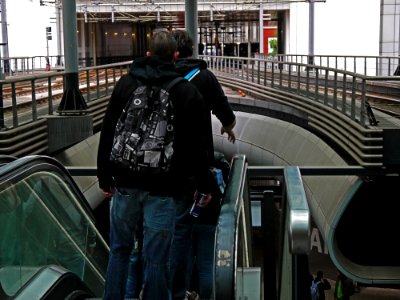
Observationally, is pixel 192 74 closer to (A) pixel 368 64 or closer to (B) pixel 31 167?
(B) pixel 31 167

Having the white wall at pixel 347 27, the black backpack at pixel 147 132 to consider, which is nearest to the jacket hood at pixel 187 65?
the black backpack at pixel 147 132

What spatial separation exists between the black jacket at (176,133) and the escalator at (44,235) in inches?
25.4

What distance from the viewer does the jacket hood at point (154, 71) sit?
3730mm

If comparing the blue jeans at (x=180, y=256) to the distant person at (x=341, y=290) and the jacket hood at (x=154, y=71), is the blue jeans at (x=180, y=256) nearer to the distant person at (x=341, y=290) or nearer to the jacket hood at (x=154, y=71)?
the jacket hood at (x=154, y=71)

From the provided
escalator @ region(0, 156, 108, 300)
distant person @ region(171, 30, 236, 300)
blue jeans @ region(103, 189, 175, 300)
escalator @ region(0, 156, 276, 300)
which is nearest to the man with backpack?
blue jeans @ region(103, 189, 175, 300)

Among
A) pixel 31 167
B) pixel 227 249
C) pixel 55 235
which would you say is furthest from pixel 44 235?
pixel 227 249

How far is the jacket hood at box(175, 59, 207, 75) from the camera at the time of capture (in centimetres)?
432

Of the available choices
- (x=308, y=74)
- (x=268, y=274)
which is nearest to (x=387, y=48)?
(x=308, y=74)

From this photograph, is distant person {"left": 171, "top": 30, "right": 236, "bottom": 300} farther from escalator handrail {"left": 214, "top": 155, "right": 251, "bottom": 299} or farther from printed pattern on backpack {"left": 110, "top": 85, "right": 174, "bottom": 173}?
escalator handrail {"left": 214, "top": 155, "right": 251, "bottom": 299}

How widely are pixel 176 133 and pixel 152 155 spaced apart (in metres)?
0.17

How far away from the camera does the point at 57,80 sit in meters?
15.7

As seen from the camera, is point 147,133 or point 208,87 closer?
point 147,133

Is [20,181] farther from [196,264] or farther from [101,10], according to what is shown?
[101,10]

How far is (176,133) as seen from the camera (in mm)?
3746
